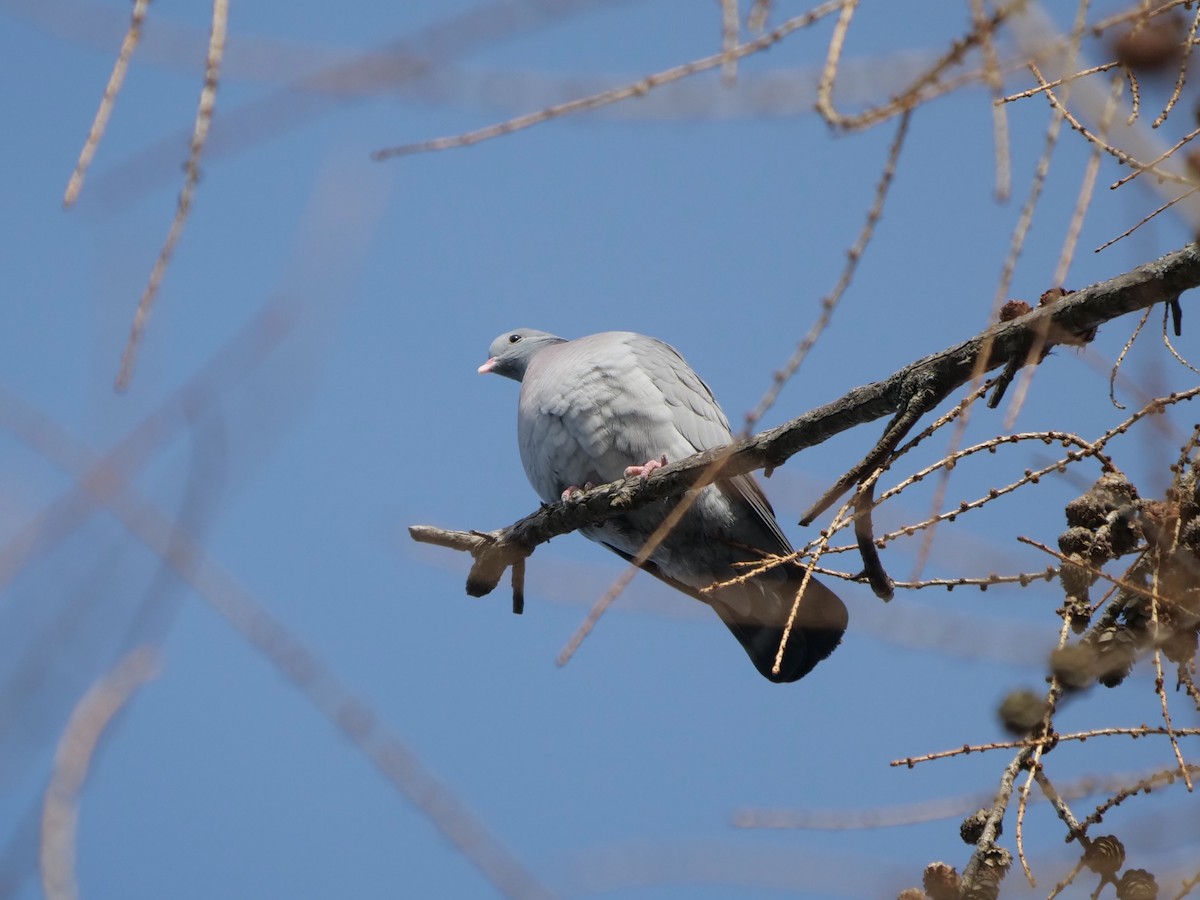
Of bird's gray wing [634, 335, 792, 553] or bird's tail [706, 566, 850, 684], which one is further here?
bird's gray wing [634, 335, 792, 553]

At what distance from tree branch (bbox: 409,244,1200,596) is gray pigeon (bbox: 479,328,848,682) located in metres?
0.53

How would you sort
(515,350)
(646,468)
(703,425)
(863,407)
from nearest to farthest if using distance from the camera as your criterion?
(863,407) → (646,468) → (703,425) → (515,350)

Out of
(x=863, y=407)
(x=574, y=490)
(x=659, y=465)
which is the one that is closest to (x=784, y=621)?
(x=659, y=465)

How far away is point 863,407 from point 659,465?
161cm

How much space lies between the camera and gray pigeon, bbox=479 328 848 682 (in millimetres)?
4574

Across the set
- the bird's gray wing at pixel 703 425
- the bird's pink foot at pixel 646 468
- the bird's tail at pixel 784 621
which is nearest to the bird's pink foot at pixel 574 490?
the bird's pink foot at pixel 646 468

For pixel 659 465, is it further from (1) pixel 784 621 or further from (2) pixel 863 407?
(2) pixel 863 407

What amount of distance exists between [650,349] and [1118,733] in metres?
3.22

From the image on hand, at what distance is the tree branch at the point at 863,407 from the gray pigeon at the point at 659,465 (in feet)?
1.74

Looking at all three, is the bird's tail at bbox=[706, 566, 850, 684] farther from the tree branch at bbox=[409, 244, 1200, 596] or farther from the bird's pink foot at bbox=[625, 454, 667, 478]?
the tree branch at bbox=[409, 244, 1200, 596]

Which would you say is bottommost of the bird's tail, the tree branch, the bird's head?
the tree branch

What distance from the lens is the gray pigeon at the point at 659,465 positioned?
4.57m

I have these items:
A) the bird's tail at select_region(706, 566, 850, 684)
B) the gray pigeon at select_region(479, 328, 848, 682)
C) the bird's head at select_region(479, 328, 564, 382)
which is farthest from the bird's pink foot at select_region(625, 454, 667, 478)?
the bird's head at select_region(479, 328, 564, 382)

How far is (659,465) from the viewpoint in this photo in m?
4.52
